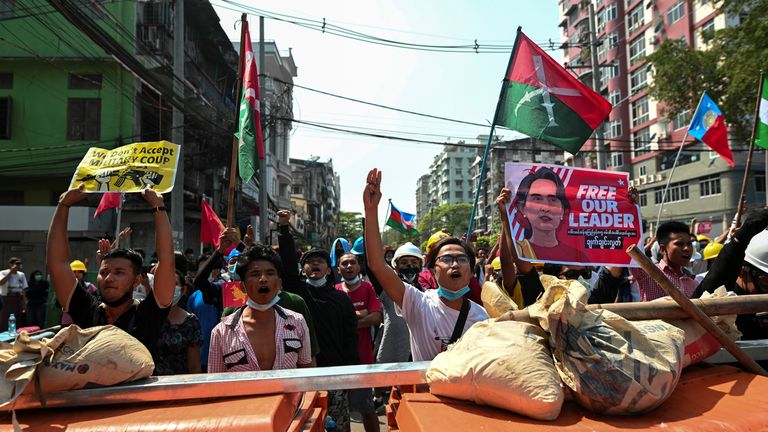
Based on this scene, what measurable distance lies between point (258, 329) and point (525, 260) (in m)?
1.65

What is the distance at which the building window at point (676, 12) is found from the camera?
102ft

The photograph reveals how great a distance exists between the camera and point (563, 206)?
3594mm

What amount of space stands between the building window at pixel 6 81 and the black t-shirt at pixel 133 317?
20786mm

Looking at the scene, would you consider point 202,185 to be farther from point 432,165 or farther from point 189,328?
point 432,165

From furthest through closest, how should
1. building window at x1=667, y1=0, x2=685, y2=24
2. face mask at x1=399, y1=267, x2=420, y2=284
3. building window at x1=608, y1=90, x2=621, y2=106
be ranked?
building window at x1=608, y1=90, x2=621, y2=106
building window at x1=667, y1=0, x2=685, y2=24
face mask at x1=399, y1=267, x2=420, y2=284

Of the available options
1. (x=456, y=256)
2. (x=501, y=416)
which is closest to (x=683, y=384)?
(x=501, y=416)

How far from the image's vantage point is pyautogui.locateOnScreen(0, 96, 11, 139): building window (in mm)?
Result: 18422

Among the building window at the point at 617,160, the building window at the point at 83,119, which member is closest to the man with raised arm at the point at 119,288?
the building window at the point at 83,119

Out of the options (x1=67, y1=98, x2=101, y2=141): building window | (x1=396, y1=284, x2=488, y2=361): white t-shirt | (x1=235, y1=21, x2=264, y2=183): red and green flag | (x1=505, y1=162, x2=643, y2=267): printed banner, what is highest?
(x1=67, y1=98, x2=101, y2=141): building window

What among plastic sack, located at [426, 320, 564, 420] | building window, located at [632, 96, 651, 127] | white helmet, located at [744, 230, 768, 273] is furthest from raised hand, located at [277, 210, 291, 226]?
building window, located at [632, 96, 651, 127]

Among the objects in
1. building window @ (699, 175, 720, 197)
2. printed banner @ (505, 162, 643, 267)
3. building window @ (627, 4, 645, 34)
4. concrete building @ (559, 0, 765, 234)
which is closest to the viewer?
printed banner @ (505, 162, 643, 267)

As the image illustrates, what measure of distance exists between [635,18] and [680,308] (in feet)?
139

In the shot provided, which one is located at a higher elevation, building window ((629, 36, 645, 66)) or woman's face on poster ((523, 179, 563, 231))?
building window ((629, 36, 645, 66))

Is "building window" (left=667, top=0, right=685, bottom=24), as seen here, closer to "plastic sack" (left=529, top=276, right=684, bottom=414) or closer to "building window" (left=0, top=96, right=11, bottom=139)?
"building window" (left=0, top=96, right=11, bottom=139)
